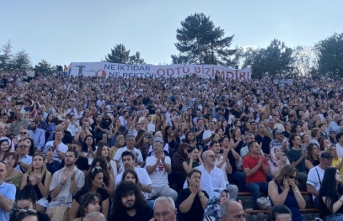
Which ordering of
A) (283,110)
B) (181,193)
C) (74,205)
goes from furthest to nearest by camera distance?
(283,110), (181,193), (74,205)

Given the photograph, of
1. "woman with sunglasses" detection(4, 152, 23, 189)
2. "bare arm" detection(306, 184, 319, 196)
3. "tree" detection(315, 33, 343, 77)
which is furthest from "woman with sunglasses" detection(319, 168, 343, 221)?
"tree" detection(315, 33, 343, 77)

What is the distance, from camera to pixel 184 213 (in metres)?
5.21

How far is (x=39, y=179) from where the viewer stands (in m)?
5.64

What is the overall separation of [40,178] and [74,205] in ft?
3.21

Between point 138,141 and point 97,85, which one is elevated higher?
point 97,85

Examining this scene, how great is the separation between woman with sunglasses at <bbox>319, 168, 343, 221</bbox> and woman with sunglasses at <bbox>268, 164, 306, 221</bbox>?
38cm

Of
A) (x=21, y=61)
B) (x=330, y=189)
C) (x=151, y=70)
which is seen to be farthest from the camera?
(x=21, y=61)

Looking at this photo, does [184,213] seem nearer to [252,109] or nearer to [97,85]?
[252,109]

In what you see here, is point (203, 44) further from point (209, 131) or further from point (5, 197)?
point (5, 197)

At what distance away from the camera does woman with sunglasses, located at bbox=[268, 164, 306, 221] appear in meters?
5.45

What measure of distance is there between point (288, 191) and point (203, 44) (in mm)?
42710

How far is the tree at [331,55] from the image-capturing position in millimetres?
41625

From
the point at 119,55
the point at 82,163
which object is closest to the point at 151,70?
the point at 82,163

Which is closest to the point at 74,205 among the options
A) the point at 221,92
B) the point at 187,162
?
the point at 187,162
